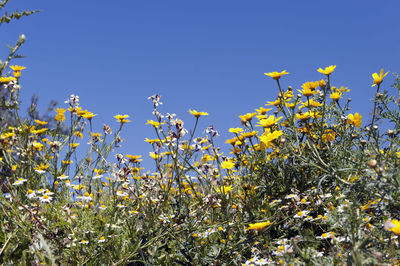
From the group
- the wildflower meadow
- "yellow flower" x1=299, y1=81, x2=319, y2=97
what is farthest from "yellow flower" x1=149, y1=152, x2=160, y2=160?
"yellow flower" x1=299, y1=81, x2=319, y2=97

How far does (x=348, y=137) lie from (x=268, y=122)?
0.73 m

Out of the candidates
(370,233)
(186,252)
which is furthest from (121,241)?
(370,233)

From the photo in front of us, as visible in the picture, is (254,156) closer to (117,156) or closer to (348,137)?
(348,137)

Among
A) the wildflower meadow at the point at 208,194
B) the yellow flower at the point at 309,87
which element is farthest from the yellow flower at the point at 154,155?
the yellow flower at the point at 309,87

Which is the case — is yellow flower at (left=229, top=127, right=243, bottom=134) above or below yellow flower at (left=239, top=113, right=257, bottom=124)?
below

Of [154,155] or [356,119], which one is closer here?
[356,119]

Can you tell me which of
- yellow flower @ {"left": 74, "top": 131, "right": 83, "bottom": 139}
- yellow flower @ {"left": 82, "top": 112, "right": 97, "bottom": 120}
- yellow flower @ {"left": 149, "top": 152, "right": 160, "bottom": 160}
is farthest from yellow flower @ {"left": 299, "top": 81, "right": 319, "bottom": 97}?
yellow flower @ {"left": 74, "top": 131, "right": 83, "bottom": 139}

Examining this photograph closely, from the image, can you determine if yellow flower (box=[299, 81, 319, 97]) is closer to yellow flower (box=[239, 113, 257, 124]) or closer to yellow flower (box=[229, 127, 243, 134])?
yellow flower (box=[239, 113, 257, 124])

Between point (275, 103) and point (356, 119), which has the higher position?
point (275, 103)

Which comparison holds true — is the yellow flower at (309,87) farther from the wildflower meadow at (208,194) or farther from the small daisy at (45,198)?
the small daisy at (45,198)

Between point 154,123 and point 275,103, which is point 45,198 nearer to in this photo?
point 154,123

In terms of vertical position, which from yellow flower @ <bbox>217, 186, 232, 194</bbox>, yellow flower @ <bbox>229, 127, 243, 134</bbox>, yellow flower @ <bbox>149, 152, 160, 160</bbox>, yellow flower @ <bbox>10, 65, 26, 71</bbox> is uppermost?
yellow flower @ <bbox>10, 65, 26, 71</bbox>

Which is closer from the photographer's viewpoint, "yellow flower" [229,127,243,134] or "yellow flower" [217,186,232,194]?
"yellow flower" [217,186,232,194]

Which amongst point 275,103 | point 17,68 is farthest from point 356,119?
point 17,68
